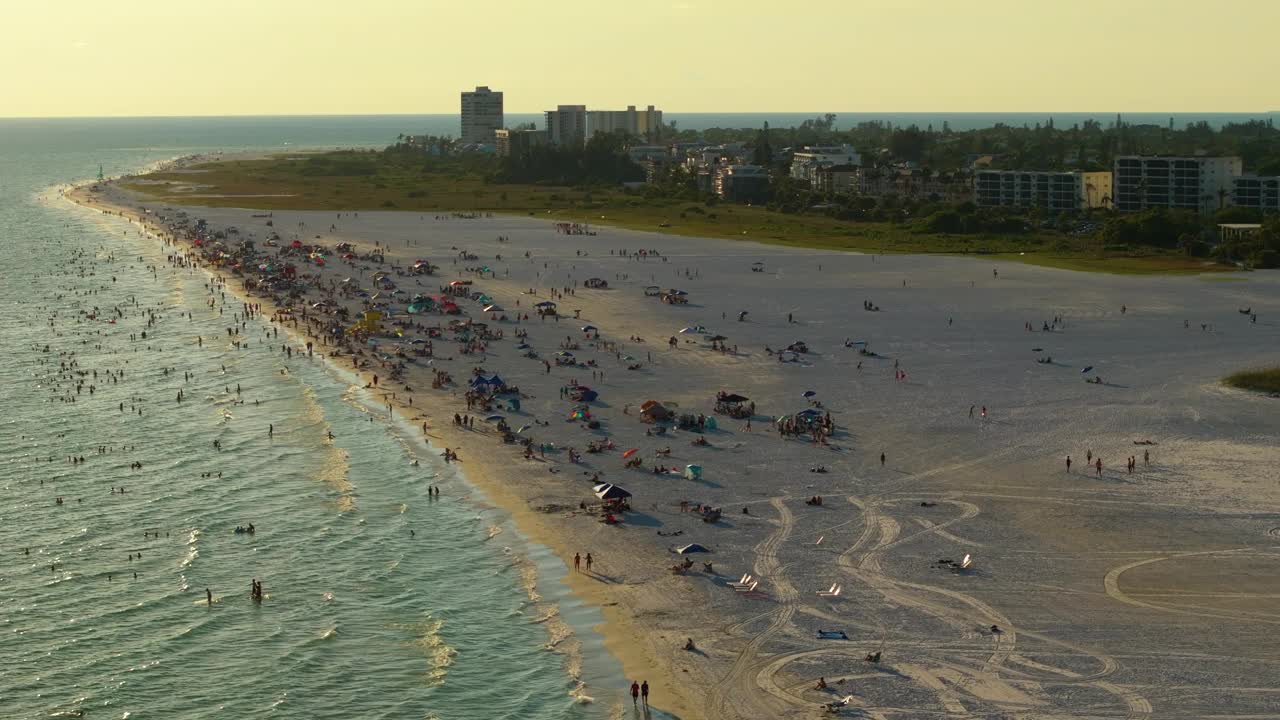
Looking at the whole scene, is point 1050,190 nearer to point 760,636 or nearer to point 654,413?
point 654,413

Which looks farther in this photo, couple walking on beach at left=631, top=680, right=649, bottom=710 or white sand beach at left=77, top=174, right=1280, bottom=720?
white sand beach at left=77, top=174, right=1280, bottom=720

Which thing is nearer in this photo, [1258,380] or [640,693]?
[640,693]

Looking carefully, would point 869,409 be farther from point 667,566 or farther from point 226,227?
point 226,227

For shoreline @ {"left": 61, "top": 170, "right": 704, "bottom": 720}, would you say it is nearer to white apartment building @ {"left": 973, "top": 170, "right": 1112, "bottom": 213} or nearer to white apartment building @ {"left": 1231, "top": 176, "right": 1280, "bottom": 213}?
white apartment building @ {"left": 973, "top": 170, "right": 1112, "bottom": 213}

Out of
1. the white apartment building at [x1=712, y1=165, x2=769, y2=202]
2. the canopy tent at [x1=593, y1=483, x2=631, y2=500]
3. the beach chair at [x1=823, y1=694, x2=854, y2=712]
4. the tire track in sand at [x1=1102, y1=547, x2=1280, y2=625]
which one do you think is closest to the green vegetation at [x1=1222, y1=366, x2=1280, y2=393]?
the tire track in sand at [x1=1102, y1=547, x2=1280, y2=625]

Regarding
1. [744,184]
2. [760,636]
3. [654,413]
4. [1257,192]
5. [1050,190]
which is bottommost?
[760,636]

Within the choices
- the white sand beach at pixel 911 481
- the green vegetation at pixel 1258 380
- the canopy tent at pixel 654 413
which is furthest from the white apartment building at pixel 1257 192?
the canopy tent at pixel 654 413

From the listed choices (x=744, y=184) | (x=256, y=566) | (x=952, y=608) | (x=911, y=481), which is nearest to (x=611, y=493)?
(x=911, y=481)

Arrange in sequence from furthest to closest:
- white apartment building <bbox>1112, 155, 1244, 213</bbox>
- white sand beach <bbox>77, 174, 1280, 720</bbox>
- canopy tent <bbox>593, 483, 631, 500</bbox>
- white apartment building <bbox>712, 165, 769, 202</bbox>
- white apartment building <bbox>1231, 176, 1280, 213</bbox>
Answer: white apartment building <bbox>712, 165, 769, 202</bbox> → white apartment building <bbox>1112, 155, 1244, 213</bbox> → white apartment building <bbox>1231, 176, 1280, 213</bbox> → canopy tent <bbox>593, 483, 631, 500</bbox> → white sand beach <bbox>77, 174, 1280, 720</bbox>

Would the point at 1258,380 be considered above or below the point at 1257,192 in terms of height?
below
